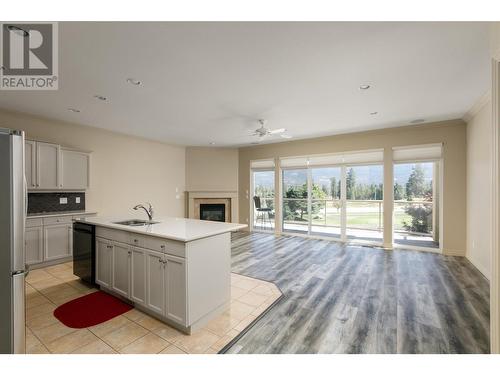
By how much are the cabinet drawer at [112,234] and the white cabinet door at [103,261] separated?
76mm

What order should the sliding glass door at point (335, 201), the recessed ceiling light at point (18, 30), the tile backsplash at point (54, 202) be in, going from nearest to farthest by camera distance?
the recessed ceiling light at point (18, 30) < the tile backsplash at point (54, 202) < the sliding glass door at point (335, 201)

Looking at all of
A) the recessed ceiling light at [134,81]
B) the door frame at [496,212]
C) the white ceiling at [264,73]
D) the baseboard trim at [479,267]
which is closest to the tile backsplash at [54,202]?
A: the white ceiling at [264,73]

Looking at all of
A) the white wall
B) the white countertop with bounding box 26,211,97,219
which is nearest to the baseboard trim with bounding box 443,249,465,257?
the white wall

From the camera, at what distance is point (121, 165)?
5.45 metres

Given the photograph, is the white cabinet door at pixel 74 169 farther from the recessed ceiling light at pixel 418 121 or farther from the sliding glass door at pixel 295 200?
the recessed ceiling light at pixel 418 121

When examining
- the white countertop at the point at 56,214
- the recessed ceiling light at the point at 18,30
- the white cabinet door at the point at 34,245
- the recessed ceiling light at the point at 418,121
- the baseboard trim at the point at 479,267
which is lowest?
the baseboard trim at the point at 479,267

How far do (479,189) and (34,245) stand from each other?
7.67m

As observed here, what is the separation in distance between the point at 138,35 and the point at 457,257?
6.30 m

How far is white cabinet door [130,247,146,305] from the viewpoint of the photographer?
2.43 meters

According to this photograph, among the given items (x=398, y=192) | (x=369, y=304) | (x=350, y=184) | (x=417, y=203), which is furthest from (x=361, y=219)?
(x=369, y=304)

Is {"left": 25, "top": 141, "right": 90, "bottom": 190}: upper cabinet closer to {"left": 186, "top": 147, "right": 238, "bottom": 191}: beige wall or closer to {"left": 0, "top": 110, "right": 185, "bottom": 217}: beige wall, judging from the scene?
{"left": 0, "top": 110, "right": 185, "bottom": 217}: beige wall

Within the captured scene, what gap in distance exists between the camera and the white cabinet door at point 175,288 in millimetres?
2100

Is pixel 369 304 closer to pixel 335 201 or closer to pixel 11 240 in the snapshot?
pixel 11 240

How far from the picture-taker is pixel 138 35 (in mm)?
1933
